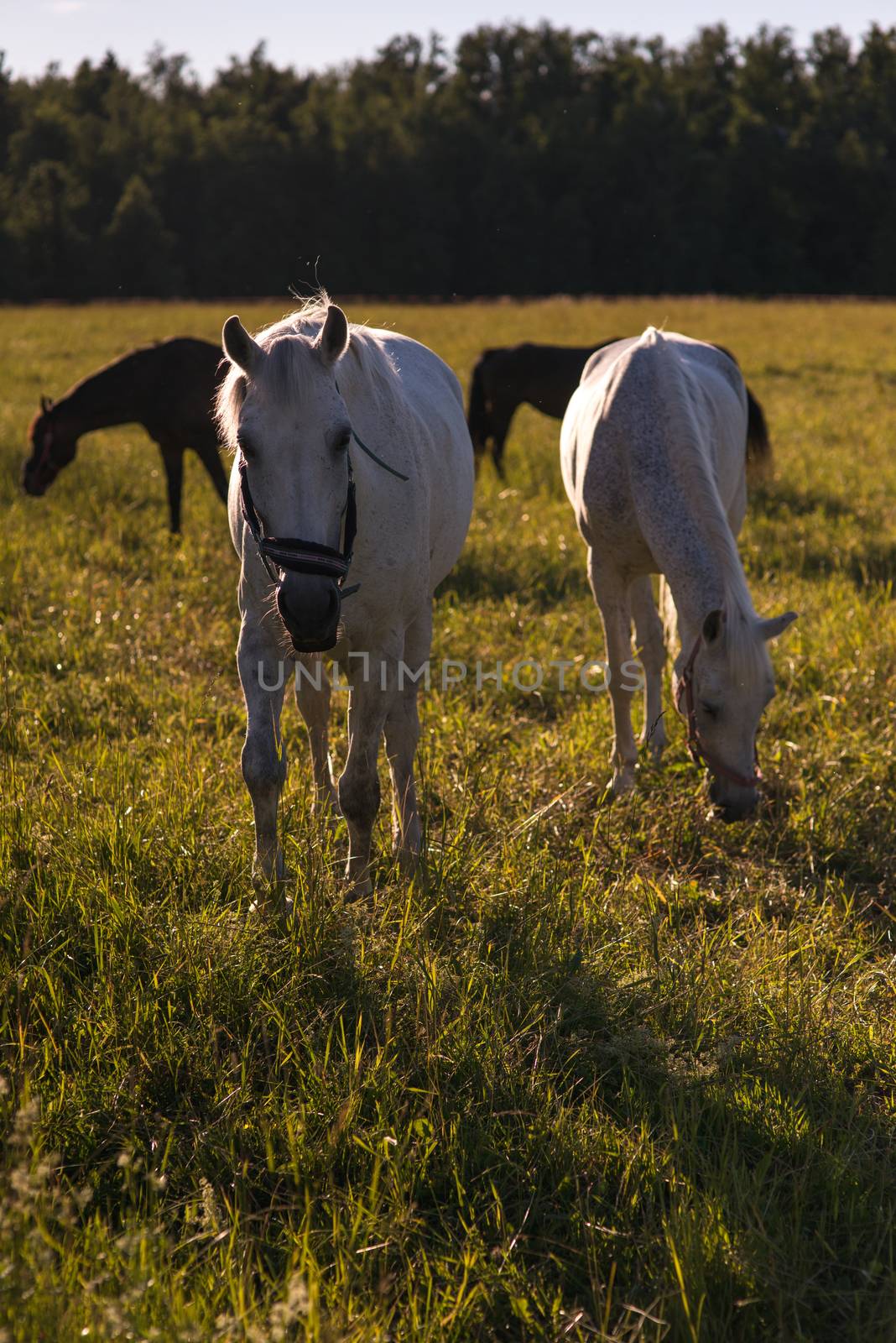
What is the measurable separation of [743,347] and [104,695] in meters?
19.4

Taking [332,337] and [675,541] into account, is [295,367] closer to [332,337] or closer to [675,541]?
[332,337]

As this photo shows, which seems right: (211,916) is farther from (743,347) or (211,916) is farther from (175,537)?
(743,347)

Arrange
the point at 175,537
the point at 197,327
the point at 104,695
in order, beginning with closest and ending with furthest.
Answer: the point at 104,695, the point at 175,537, the point at 197,327

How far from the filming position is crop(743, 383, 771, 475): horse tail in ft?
20.7

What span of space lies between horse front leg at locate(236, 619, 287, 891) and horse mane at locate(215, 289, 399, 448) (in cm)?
63

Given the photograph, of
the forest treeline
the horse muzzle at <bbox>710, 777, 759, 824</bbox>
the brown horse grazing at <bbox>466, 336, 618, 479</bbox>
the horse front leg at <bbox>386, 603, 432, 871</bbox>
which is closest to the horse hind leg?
the horse muzzle at <bbox>710, 777, 759, 824</bbox>

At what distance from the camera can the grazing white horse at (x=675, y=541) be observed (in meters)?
3.60

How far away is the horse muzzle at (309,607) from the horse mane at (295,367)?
48cm

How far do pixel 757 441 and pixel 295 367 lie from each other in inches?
176

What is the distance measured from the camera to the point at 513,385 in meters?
10.3

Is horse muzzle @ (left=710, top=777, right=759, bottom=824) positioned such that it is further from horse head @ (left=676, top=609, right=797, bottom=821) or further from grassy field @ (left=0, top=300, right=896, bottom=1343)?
grassy field @ (left=0, top=300, right=896, bottom=1343)

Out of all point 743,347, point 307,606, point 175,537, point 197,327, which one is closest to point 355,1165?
point 307,606

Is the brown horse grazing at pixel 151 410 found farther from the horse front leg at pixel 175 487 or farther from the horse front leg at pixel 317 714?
the horse front leg at pixel 317 714

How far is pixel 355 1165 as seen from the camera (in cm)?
221
